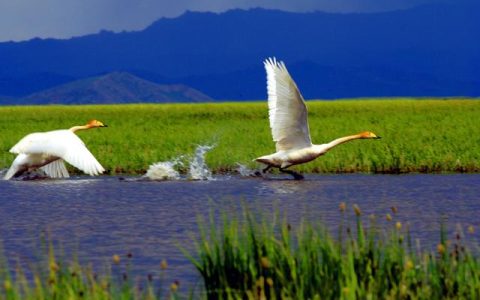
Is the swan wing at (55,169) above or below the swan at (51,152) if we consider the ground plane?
below

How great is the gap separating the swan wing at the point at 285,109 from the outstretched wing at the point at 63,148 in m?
3.71

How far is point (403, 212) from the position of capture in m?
19.8

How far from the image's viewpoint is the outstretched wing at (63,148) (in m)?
24.9

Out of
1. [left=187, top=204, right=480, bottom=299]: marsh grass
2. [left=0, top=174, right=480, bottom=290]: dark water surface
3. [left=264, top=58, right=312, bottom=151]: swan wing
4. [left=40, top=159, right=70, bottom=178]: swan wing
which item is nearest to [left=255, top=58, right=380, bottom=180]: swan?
[left=264, top=58, right=312, bottom=151]: swan wing

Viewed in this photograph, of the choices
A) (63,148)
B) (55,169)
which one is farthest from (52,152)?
(55,169)

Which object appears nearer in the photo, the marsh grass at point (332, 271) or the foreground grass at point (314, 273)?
the foreground grass at point (314, 273)

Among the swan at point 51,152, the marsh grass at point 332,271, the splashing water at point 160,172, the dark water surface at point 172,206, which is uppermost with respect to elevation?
the swan at point 51,152

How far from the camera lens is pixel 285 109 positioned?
24.3m

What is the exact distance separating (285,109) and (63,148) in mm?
4792

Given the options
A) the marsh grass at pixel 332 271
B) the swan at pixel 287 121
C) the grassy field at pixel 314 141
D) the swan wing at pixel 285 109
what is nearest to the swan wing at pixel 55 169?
the grassy field at pixel 314 141

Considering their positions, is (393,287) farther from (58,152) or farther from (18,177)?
(18,177)

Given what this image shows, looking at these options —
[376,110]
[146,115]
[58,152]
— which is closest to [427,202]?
[58,152]

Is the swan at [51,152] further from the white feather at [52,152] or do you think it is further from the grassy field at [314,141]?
the grassy field at [314,141]

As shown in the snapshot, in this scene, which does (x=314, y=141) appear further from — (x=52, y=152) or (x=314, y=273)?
(x=314, y=273)
